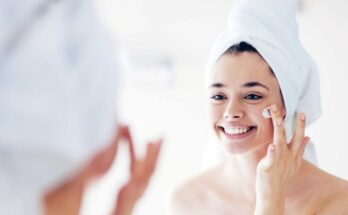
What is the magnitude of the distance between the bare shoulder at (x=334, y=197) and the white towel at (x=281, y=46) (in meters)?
0.16

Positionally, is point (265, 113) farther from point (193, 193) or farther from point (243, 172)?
point (193, 193)

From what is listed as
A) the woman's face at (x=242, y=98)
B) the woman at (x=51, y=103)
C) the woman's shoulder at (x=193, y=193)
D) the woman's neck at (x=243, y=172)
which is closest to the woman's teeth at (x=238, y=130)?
the woman's face at (x=242, y=98)

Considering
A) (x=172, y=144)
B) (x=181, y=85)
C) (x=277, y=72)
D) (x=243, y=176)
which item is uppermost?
(x=181, y=85)

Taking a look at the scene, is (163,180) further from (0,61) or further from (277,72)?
(0,61)

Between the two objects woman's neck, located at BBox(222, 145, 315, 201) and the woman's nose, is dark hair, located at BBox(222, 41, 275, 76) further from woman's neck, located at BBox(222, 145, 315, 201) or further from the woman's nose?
woman's neck, located at BBox(222, 145, 315, 201)

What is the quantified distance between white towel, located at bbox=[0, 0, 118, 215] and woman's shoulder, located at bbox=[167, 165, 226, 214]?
1119 millimetres

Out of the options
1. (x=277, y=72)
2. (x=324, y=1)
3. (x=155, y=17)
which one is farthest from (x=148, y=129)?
(x=277, y=72)

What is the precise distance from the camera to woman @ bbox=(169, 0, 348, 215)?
4.34 ft

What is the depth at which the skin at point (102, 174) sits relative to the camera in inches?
18.3

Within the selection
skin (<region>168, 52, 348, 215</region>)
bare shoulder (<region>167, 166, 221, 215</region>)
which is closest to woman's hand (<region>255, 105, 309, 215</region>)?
skin (<region>168, 52, 348, 215</region>)

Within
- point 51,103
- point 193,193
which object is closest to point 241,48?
point 193,193

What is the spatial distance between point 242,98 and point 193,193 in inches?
14.8

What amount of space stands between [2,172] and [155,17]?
2.03 metres

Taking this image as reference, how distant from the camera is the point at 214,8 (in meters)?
2.35
